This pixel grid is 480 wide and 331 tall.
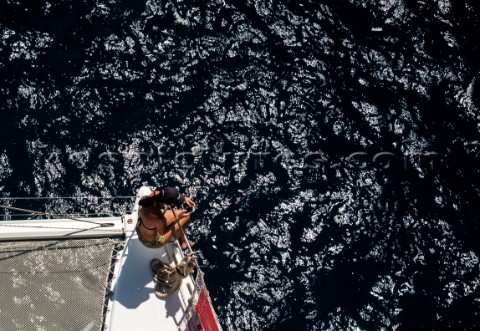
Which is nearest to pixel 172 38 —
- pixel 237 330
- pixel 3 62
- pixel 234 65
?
pixel 234 65

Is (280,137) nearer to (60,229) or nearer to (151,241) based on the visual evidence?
(151,241)

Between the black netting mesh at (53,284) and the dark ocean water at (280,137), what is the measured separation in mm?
4698

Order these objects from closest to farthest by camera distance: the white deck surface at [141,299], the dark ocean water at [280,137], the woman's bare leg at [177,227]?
the white deck surface at [141,299] < the woman's bare leg at [177,227] < the dark ocean water at [280,137]

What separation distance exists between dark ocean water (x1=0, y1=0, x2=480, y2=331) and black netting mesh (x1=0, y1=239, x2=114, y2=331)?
15.4 feet

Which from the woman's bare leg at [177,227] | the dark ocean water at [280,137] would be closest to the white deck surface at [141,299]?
the woman's bare leg at [177,227]

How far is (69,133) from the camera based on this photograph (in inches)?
657

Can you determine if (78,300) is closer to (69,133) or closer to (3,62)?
(69,133)

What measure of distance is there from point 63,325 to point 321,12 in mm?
14554

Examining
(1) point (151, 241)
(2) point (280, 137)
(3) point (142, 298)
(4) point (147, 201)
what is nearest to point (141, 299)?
(3) point (142, 298)

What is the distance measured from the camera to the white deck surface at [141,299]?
36.4ft

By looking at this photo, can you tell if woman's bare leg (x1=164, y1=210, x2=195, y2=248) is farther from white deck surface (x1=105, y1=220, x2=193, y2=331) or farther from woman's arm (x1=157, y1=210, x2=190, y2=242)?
white deck surface (x1=105, y1=220, x2=193, y2=331)

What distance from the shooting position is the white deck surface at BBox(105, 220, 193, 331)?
11102 mm

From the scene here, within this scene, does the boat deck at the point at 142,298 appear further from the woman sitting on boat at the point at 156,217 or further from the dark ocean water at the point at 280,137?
the dark ocean water at the point at 280,137

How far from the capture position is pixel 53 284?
1065cm
